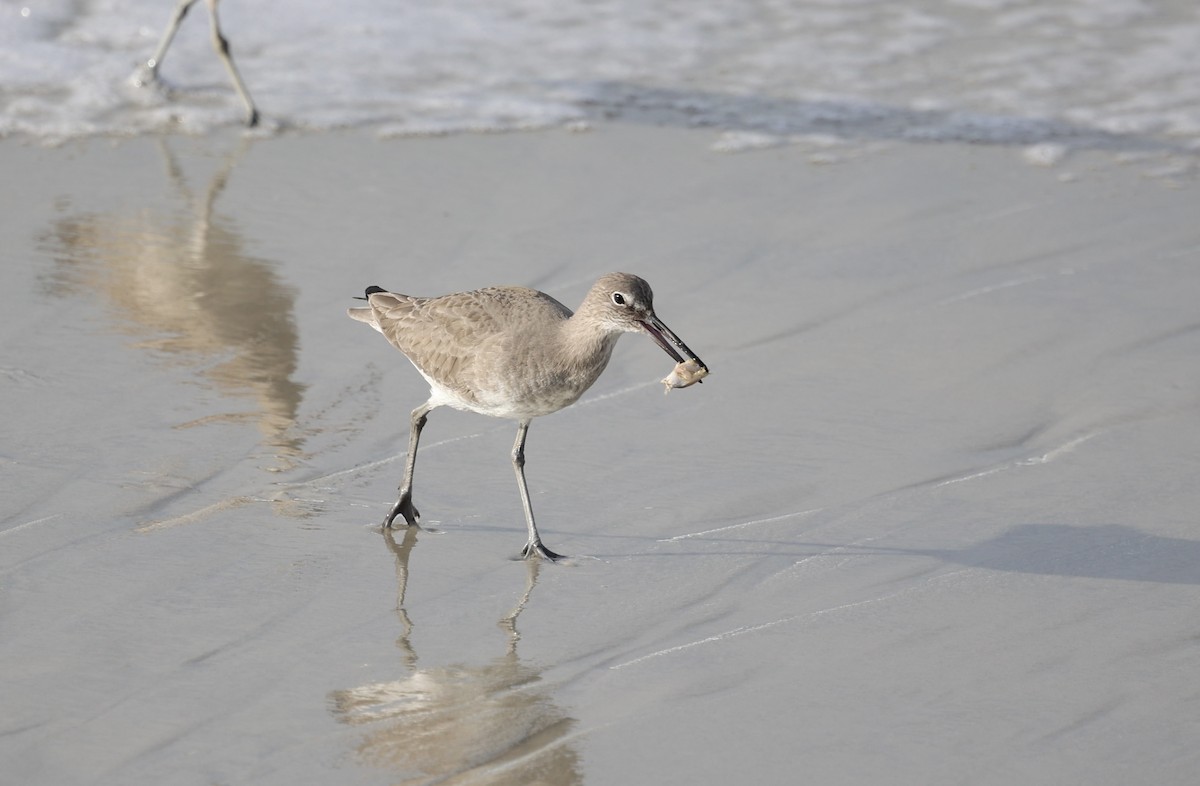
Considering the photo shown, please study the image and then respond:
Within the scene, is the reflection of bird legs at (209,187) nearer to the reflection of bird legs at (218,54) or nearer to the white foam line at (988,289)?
the reflection of bird legs at (218,54)

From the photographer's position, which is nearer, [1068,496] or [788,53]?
[1068,496]

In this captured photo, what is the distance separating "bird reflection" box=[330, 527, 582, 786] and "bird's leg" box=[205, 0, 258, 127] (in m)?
5.54

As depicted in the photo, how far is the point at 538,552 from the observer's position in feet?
16.4

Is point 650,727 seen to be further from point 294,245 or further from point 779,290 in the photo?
point 294,245

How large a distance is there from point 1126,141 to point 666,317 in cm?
394

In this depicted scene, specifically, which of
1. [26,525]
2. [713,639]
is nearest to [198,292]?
[26,525]

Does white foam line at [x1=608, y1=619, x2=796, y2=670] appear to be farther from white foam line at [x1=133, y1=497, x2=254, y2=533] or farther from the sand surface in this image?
white foam line at [x1=133, y1=497, x2=254, y2=533]

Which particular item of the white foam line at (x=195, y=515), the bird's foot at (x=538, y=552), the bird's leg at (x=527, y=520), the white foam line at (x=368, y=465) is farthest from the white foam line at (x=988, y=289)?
the white foam line at (x=195, y=515)

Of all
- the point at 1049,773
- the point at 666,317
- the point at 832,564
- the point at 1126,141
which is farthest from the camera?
the point at 1126,141

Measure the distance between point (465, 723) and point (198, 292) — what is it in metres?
3.59

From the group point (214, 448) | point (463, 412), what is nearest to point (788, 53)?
point (463, 412)

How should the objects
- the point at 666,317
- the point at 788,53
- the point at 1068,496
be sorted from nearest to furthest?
the point at 1068,496 → the point at 666,317 → the point at 788,53

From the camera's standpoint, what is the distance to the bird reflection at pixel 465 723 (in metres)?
3.82

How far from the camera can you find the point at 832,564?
4988mm
